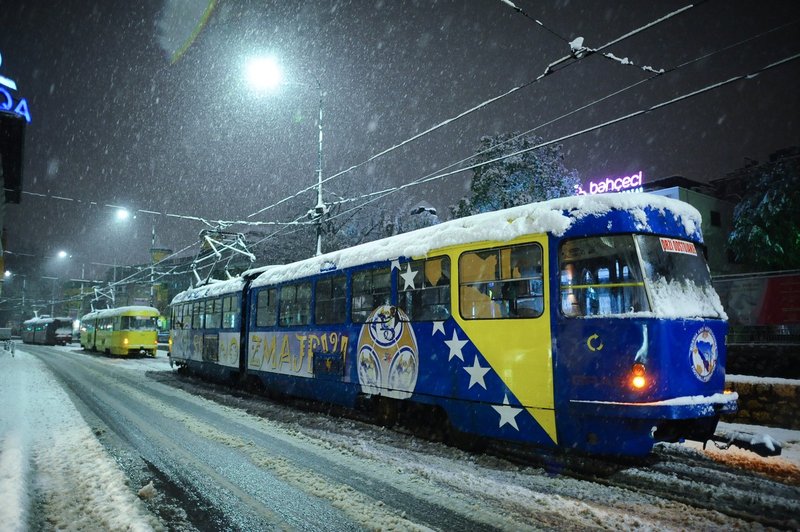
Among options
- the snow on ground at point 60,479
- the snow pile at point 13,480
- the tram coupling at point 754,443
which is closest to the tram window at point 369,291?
the snow on ground at point 60,479

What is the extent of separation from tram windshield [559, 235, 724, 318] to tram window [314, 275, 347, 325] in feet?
15.4

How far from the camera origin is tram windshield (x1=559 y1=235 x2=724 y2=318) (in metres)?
5.60

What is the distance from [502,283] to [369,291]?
2.95 m

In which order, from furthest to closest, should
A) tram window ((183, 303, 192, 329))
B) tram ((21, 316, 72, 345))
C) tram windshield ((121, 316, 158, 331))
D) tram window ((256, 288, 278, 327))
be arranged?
tram ((21, 316, 72, 345)) → tram windshield ((121, 316, 158, 331)) → tram window ((183, 303, 192, 329)) → tram window ((256, 288, 278, 327))

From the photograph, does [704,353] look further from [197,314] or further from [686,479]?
[197,314]

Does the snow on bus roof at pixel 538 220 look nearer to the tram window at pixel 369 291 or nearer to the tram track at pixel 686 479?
the tram window at pixel 369 291

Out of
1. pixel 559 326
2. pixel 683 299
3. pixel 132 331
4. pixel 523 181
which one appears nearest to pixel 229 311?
pixel 559 326

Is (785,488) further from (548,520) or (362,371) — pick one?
(362,371)

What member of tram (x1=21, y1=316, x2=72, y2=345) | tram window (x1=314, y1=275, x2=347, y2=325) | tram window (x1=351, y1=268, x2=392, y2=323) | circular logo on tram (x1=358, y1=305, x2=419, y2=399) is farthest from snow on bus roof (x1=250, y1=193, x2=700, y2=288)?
tram (x1=21, y1=316, x2=72, y2=345)

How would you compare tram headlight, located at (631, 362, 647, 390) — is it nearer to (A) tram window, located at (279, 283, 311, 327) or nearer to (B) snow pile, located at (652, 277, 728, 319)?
(B) snow pile, located at (652, 277, 728, 319)

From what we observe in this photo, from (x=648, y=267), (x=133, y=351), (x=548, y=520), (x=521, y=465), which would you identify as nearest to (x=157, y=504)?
(x=548, y=520)

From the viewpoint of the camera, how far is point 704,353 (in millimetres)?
5836

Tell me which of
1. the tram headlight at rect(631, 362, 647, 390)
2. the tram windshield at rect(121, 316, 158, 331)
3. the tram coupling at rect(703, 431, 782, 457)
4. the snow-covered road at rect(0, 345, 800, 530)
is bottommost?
the snow-covered road at rect(0, 345, 800, 530)

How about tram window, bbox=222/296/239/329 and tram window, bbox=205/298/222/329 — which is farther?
tram window, bbox=205/298/222/329
